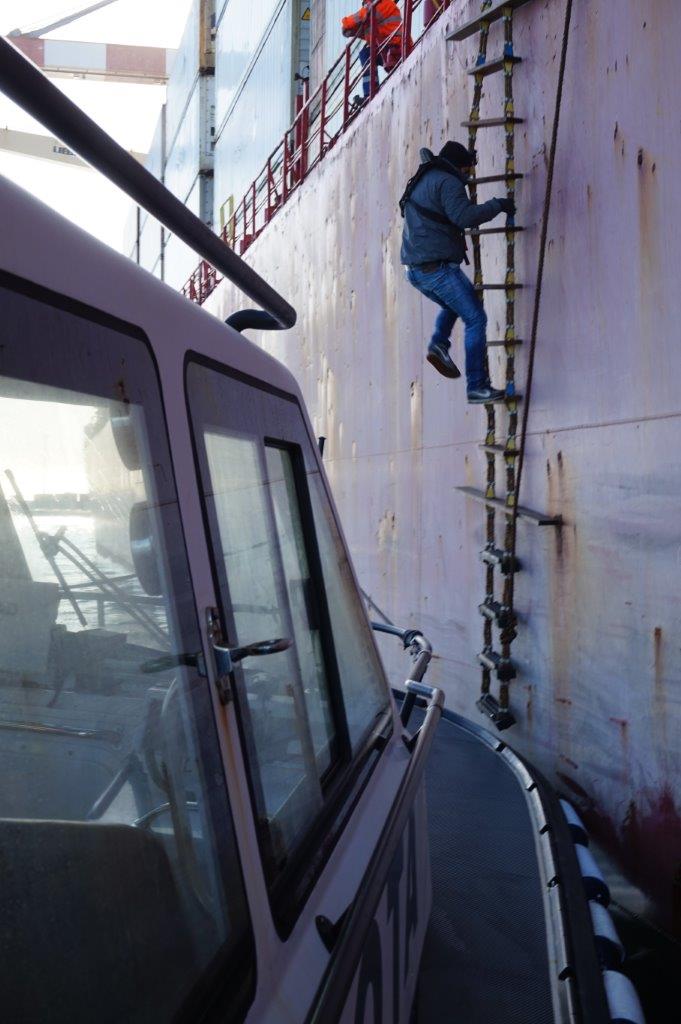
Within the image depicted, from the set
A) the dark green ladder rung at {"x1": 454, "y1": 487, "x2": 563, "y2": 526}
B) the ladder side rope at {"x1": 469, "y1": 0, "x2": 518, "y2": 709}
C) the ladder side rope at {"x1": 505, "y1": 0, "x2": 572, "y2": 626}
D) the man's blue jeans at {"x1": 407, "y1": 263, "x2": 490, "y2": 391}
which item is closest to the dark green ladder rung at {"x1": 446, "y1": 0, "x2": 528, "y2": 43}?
the ladder side rope at {"x1": 469, "y1": 0, "x2": 518, "y2": 709}

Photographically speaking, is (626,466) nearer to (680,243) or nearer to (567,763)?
(680,243)

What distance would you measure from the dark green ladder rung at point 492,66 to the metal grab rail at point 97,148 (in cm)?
390

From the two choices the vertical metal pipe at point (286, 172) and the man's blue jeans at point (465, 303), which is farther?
the vertical metal pipe at point (286, 172)

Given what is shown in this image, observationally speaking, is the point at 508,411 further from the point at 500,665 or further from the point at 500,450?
the point at 500,665

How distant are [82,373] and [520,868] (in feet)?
9.05

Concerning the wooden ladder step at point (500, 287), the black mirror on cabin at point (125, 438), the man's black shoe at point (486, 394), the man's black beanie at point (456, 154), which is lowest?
the black mirror on cabin at point (125, 438)

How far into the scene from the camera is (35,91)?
1181 mm

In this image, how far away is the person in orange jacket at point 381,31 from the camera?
25.7 ft

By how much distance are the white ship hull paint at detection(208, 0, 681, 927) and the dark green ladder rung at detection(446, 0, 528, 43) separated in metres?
0.10

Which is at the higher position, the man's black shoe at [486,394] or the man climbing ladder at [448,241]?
the man climbing ladder at [448,241]

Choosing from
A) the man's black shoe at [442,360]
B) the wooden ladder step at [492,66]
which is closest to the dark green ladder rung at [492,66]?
the wooden ladder step at [492,66]

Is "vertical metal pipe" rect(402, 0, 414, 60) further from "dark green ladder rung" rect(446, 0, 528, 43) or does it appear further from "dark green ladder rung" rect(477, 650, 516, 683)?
"dark green ladder rung" rect(477, 650, 516, 683)

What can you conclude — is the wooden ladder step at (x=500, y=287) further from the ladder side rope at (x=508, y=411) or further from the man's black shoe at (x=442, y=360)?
the man's black shoe at (x=442, y=360)

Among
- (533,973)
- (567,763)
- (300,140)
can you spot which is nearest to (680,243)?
(567,763)
